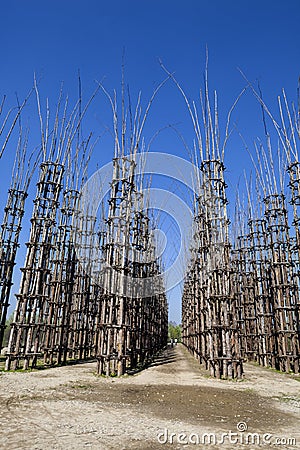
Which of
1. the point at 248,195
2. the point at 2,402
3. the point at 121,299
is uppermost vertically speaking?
the point at 248,195

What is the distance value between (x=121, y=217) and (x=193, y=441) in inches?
366


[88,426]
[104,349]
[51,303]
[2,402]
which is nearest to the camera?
[88,426]

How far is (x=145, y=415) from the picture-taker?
223 inches

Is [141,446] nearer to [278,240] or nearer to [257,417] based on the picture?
[257,417]

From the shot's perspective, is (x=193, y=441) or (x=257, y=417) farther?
(x=257, y=417)

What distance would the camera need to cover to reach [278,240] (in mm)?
→ 15734

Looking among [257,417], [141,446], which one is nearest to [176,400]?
[257,417]

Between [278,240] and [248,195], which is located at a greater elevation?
[248,195]

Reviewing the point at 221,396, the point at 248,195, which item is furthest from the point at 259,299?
the point at 221,396

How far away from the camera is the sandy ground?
4203mm

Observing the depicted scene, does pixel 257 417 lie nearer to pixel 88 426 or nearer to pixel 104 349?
pixel 88 426

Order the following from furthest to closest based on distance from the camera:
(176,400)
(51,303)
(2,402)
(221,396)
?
(51,303)
(221,396)
(176,400)
(2,402)

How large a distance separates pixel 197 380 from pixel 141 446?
717cm

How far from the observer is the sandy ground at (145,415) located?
4203 mm
